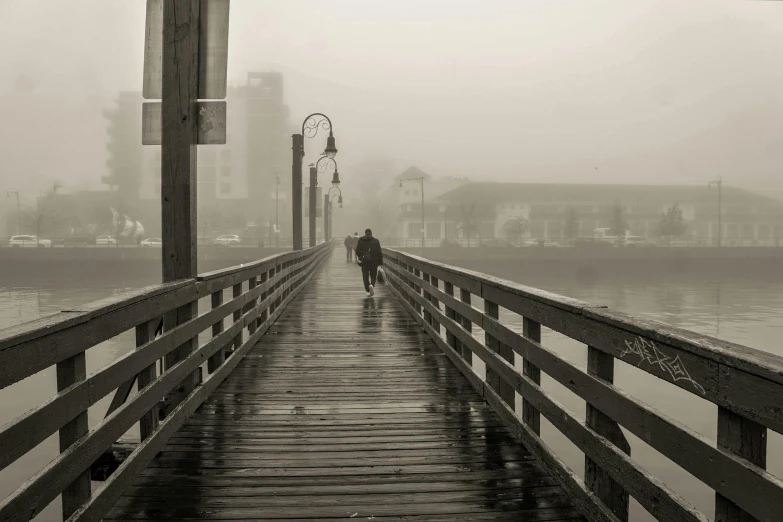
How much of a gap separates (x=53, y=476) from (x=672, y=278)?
6908cm

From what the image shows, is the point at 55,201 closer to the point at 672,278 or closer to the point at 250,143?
the point at 250,143

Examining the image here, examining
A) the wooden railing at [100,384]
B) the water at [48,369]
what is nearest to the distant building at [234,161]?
the water at [48,369]

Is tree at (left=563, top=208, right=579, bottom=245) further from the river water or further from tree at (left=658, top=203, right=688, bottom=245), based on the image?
the river water

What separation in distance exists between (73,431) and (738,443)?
2.94 m

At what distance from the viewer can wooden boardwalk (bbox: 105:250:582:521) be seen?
3652mm

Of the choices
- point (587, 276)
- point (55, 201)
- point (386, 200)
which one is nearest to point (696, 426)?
point (587, 276)

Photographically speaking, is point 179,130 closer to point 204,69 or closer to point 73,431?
point 204,69

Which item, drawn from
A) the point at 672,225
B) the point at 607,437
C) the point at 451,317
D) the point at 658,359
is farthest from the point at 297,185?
the point at 672,225

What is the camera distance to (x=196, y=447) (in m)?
4.70

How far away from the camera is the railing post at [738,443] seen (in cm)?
209

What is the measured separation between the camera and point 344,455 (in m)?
4.59

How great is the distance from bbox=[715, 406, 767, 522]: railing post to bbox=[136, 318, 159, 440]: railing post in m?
3.49

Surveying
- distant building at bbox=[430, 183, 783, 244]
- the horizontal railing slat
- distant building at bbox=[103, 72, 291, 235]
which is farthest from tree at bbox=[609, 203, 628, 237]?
the horizontal railing slat

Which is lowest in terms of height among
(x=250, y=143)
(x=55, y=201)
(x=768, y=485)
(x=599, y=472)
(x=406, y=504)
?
(x=406, y=504)
